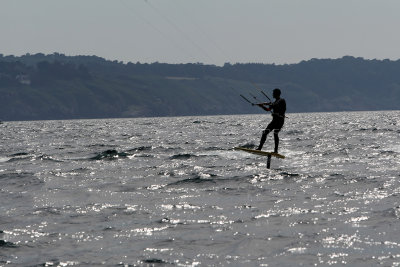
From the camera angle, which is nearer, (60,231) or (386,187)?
(60,231)

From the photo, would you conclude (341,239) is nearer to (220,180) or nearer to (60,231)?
(60,231)

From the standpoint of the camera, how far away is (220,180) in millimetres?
24234

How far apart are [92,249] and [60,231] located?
7.01ft

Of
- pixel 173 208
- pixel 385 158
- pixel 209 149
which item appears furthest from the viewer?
pixel 209 149

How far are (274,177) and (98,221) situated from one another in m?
10.5

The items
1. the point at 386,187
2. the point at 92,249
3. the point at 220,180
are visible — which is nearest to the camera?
the point at 92,249

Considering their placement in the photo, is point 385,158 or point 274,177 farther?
point 385,158

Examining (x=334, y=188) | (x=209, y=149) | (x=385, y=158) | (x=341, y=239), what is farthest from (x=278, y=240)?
(x=209, y=149)

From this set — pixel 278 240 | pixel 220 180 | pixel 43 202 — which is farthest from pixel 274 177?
pixel 278 240

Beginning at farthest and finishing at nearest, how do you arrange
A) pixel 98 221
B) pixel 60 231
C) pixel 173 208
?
pixel 173 208, pixel 98 221, pixel 60 231

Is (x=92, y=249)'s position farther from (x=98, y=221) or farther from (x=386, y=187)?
(x=386, y=187)

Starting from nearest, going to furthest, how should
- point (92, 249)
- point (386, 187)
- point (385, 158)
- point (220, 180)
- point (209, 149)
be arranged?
point (92, 249) → point (386, 187) → point (220, 180) → point (385, 158) → point (209, 149)

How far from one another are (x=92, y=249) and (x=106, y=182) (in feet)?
37.6

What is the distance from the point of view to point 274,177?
24922 mm
